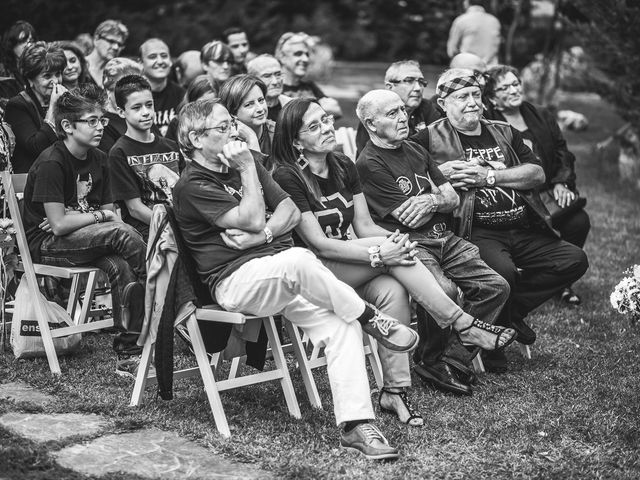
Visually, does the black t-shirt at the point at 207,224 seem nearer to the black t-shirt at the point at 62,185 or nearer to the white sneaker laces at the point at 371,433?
the white sneaker laces at the point at 371,433

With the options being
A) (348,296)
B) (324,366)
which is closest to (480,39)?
(324,366)

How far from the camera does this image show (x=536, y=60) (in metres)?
17.3

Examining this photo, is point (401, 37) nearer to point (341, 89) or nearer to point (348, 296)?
point (341, 89)

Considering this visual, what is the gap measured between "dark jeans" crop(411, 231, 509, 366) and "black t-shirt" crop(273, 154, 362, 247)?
1.64ft

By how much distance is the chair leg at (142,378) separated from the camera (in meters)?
5.09

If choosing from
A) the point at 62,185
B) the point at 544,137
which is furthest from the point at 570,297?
the point at 62,185

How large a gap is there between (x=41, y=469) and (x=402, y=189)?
258 cm

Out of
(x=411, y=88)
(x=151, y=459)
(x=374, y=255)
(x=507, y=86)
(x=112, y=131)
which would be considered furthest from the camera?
(x=507, y=86)

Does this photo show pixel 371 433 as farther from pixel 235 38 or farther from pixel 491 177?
pixel 235 38

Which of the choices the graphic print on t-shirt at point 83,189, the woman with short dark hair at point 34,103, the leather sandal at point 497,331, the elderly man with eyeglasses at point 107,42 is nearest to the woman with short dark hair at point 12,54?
the woman with short dark hair at point 34,103

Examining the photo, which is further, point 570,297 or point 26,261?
point 570,297

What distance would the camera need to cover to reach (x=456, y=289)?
18.7ft

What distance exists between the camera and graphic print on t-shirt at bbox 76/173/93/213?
6023 mm

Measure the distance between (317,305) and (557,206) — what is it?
3.28 metres
